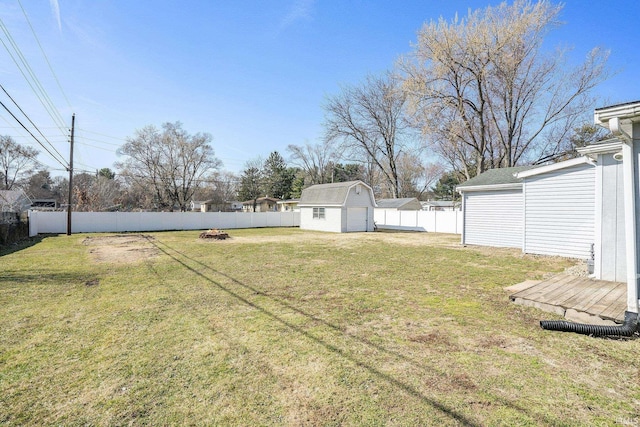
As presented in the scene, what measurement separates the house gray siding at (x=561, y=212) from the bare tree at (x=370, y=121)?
61.5 feet

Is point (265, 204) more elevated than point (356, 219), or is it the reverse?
point (265, 204)

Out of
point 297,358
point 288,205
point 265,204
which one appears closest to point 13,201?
point 288,205

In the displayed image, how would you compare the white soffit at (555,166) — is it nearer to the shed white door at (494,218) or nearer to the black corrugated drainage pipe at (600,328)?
the shed white door at (494,218)

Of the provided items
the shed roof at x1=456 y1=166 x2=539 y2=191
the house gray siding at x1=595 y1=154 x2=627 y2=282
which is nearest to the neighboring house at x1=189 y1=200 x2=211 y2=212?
the shed roof at x1=456 y1=166 x2=539 y2=191

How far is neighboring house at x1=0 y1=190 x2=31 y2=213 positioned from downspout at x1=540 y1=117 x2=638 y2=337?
1887 centimetres

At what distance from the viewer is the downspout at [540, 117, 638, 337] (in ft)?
11.1

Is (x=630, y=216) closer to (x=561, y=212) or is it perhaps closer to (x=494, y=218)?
(x=561, y=212)

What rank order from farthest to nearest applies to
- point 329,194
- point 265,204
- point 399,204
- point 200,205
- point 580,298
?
point 200,205 → point 265,204 → point 399,204 → point 329,194 → point 580,298

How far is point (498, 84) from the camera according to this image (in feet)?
58.4

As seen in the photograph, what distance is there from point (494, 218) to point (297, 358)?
36.8 feet

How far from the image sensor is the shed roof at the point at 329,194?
19.9 metres

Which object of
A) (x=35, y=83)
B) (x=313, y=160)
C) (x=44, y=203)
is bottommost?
(x=44, y=203)

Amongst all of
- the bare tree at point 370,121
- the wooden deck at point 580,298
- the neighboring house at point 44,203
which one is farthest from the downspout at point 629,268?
the neighboring house at point 44,203

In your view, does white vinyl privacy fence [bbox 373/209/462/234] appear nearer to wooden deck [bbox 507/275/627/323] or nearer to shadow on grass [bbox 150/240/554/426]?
wooden deck [bbox 507/275/627/323]
